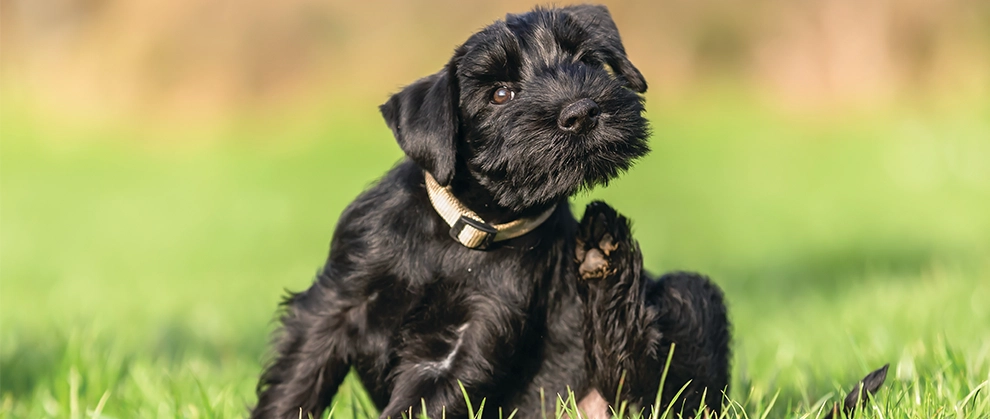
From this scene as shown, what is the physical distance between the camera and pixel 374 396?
11.3 ft

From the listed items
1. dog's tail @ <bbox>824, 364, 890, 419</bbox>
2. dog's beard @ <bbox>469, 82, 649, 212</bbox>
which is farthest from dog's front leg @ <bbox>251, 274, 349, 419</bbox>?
dog's tail @ <bbox>824, 364, 890, 419</bbox>

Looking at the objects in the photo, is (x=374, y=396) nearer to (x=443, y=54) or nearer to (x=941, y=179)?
(x=941, y=179)

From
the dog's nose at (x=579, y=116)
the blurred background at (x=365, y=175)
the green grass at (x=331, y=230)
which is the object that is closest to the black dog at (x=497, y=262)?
the dog's nose at (x=579, y=116)

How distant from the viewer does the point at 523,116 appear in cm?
324

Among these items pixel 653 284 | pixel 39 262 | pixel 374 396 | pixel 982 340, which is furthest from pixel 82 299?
pixel 982 340

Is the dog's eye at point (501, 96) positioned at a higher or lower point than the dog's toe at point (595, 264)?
higher

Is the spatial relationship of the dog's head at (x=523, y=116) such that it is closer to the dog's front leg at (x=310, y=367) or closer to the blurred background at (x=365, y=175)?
the dog's front leg at (x=310, y=367)

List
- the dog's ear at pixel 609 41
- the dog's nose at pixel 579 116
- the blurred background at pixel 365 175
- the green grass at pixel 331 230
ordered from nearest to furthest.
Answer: the dog's nose at pixel 579 116
the dog's ear at pixel 609 41
the green grass at pixel 331 230
the blurred background at pixel 365 175

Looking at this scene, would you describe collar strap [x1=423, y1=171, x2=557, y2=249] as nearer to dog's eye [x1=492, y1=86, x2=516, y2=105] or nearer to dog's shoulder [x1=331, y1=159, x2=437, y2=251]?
dog's shoulder [x1=331, y1=159, x2=437, y2=251]

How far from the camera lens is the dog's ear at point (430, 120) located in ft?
10.5

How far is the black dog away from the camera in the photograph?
320 centimetres

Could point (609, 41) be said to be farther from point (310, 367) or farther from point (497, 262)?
point (310, 367)

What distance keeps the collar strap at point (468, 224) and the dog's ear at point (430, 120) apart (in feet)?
0.43

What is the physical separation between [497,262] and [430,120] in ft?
1.69
